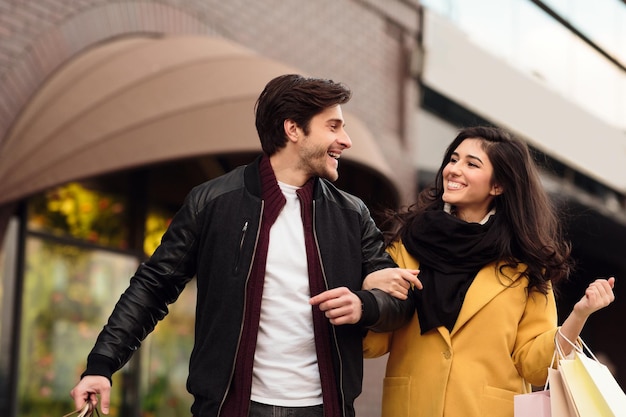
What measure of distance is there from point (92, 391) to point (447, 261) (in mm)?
1401

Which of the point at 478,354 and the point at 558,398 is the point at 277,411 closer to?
the point at 478,354

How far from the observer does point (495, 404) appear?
362 cm

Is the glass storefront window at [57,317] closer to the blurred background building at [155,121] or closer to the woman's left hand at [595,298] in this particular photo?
the blurred background building at [155,121]

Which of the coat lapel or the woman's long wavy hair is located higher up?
the woman's long wavy hair

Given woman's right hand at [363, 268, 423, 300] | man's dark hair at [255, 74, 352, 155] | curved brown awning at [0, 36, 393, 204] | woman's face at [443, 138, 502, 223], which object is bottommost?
woman's right hand at [363, 268, 423, 300]

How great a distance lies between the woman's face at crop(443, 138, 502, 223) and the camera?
385 cm

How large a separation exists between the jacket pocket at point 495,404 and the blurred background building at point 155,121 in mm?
4714

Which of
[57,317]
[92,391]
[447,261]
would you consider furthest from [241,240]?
[57,317]

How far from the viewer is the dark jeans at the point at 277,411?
329cm

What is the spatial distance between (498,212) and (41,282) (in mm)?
5724

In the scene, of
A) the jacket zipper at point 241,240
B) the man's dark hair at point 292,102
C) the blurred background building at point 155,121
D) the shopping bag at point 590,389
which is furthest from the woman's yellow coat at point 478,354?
the blurred background building at point 155,121

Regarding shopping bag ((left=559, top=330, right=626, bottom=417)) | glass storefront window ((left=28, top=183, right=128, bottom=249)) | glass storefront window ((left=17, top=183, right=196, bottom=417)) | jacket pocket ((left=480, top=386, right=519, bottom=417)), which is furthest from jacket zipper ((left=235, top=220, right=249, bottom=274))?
glass storefront window ((left=17, top=183, right=196, bottom=417))

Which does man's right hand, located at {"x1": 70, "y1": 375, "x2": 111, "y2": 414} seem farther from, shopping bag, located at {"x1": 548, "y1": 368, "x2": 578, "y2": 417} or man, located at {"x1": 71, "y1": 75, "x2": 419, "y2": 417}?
shopping bag, located at {"x1": 548, "y1": 368, "x2": 578, "y2": 417}

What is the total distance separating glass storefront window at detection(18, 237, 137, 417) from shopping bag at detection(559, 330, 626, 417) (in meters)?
6.08
